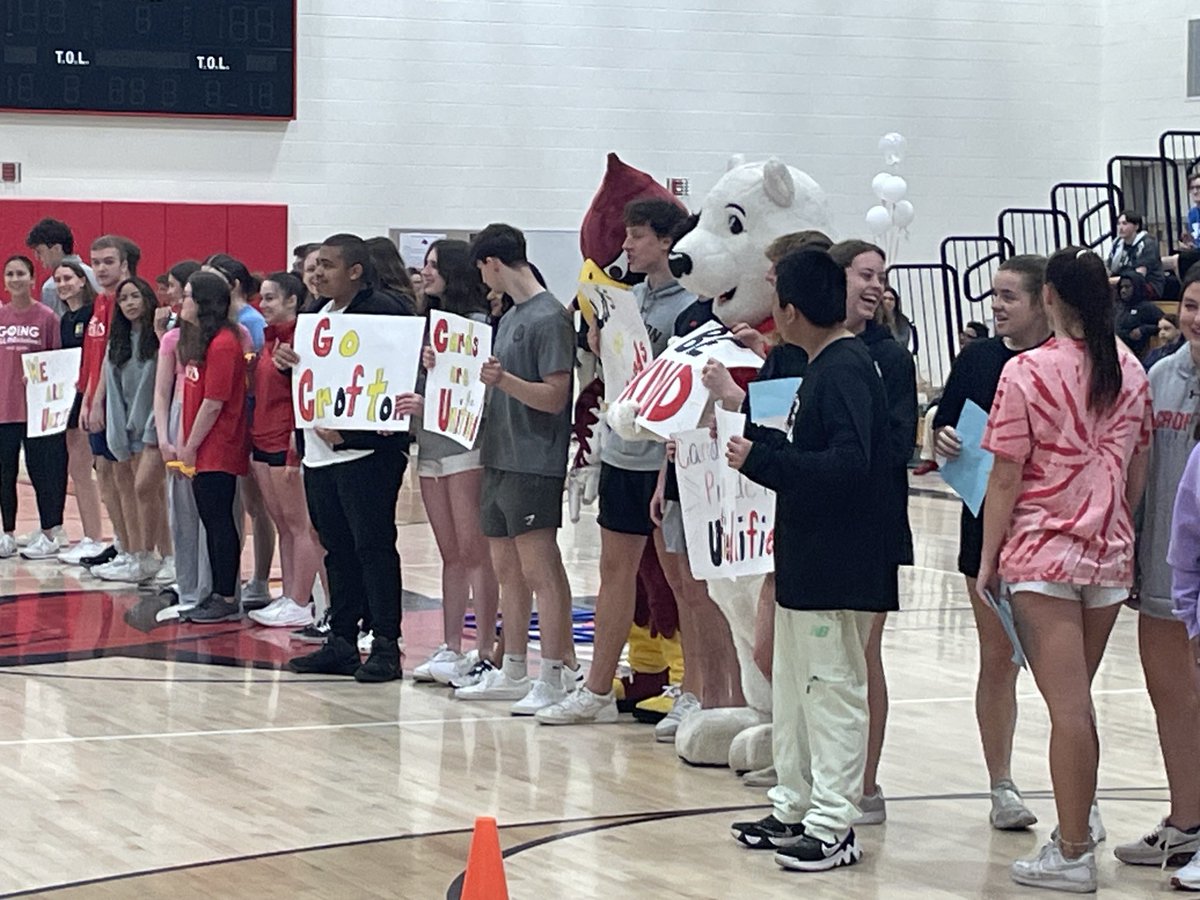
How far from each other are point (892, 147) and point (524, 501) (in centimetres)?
1247

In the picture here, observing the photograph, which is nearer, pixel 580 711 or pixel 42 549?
pixel 580 711

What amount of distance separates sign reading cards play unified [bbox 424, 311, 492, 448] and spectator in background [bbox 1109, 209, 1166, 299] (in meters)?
8.95

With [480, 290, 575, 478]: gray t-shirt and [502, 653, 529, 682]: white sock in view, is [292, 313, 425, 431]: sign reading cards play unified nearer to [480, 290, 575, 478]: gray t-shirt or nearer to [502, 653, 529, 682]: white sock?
[480, 290, 575, 478]: gray t-shirt

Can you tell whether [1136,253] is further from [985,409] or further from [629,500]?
[985,409]

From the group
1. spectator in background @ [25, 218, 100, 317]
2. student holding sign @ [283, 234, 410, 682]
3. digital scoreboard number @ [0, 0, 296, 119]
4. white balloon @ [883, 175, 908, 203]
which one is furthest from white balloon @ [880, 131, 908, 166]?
student holding sign @ [283, 234, 410, 682]

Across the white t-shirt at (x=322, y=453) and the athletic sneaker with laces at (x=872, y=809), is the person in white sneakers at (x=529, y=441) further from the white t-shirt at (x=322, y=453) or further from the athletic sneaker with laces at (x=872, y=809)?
the athletic sneaker with laces at (x=872, y=809)

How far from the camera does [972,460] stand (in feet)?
16.7

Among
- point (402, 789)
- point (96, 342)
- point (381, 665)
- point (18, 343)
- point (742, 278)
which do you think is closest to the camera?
point (402, 789)

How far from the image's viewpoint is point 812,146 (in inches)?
743

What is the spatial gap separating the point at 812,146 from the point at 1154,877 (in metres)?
14.7

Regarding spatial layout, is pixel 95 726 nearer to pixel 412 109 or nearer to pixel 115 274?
pixel 115 274

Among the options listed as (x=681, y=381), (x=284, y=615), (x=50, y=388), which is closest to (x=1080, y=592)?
(x=681, y=381)

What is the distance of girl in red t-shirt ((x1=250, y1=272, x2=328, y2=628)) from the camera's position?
27.6ft

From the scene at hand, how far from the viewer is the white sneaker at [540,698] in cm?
674
